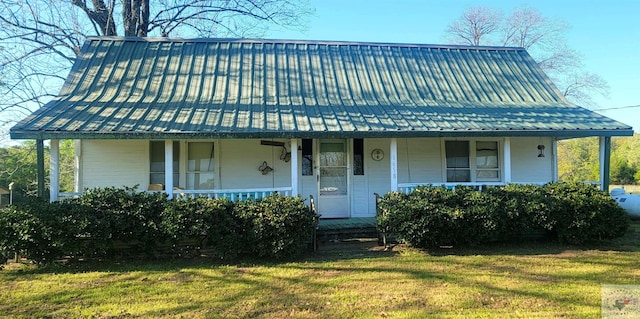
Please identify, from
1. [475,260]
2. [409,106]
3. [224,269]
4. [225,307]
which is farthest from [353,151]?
[225,307]

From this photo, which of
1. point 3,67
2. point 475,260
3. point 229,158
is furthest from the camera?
point 3,67

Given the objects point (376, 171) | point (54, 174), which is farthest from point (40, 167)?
point (376, 171)

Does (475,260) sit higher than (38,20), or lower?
lower

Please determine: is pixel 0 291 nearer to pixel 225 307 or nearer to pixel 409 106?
pixel 225 307

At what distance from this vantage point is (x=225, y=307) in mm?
4734

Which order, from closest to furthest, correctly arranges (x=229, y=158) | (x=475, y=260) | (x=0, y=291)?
(x=0, y=291)
(x=475, y=260)
(x=229, y=158)

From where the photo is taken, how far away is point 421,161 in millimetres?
10383

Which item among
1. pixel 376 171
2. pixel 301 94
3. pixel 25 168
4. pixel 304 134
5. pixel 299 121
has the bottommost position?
pixel 376 171

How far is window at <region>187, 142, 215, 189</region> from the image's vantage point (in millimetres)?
9648

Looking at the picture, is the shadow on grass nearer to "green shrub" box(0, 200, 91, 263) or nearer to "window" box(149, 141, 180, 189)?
"green shrub" box(0, 200, 91, 263)

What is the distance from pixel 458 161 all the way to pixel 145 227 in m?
7.61

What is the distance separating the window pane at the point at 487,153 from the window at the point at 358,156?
3.08 metres

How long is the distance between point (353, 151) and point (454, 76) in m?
3.96

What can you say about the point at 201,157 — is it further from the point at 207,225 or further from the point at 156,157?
the point at 207,225
